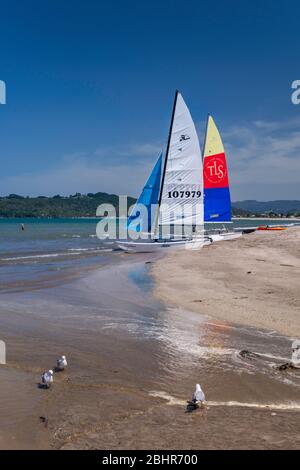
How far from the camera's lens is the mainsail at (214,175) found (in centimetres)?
3719

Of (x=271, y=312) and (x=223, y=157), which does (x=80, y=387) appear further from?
(x=223, y=157)

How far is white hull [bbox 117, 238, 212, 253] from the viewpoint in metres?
31.2

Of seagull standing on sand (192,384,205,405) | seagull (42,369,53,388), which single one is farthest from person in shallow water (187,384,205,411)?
seagull (42,369,53,388)

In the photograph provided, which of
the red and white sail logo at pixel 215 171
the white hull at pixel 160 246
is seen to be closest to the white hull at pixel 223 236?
the white hull at pixel 160 246

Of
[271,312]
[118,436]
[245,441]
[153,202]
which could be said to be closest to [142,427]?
[118,436]

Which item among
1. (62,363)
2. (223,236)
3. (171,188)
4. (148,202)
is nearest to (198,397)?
(62,363)

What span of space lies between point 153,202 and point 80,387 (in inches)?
1043

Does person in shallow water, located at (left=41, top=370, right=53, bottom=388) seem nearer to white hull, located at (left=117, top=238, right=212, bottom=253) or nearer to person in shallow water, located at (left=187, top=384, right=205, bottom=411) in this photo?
person in shallow water, located at (left=187, top=384, right=205, bottom=411)

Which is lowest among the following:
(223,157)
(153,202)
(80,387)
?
(80,387)

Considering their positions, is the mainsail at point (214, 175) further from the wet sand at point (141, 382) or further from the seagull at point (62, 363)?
the seagull at point (62, 363)

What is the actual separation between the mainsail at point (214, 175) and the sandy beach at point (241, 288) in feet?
46.0

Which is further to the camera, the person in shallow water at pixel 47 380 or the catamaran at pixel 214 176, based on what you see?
the catamaran at pixel 214 176
